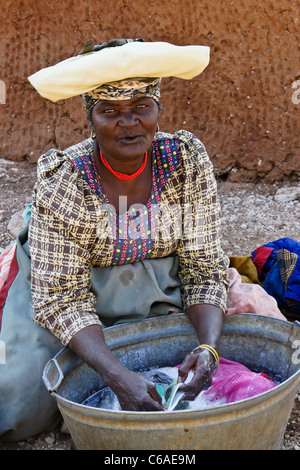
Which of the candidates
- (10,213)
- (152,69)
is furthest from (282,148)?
(152,69)

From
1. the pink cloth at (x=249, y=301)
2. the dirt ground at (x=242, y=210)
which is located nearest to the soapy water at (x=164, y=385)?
the pink cloth at (x=249, y=301)

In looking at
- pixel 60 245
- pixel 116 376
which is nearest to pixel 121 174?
pixel 60 245

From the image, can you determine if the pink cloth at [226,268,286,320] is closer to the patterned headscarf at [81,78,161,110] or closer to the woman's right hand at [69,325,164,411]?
the woman's right hand at [69,325,164,411]

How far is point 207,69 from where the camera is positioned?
13.1 ft

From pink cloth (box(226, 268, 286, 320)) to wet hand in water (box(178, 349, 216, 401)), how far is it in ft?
1.58

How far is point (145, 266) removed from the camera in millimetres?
2330

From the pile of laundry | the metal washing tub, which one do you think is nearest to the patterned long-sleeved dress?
the metal washing tub

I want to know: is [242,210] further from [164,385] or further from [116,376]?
[116,376]

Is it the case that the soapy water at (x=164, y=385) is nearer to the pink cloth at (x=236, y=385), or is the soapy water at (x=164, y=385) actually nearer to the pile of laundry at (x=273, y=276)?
the pink cloth at (x=236, y=385)

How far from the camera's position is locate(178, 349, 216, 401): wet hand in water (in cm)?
193

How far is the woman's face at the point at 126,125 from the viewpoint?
200 cm

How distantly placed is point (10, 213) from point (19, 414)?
2.12 metres

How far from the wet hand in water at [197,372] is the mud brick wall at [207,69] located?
2376mm
